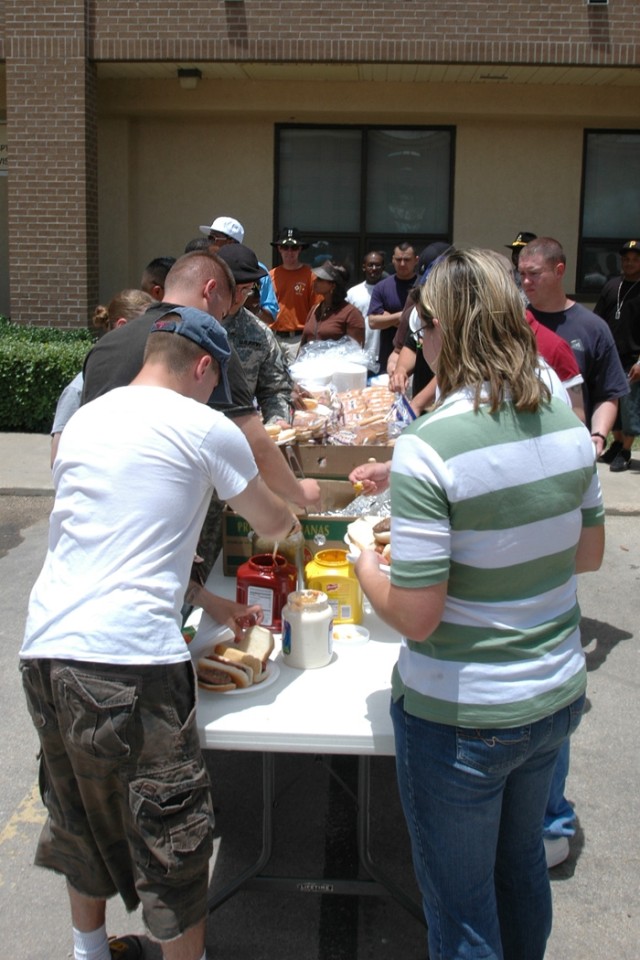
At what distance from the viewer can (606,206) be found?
40.5ft

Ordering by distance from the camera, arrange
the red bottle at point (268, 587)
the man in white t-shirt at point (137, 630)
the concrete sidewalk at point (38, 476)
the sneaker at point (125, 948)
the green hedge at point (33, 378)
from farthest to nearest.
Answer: the green hedge at point (33, 378)
the concrete sidewalk at point (38, 476)
the red bottle at point (268, 587)
the sneaker at point (125, 948)
the man in white t-shirt at point (137, 630)

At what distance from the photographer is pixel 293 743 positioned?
2.31 m

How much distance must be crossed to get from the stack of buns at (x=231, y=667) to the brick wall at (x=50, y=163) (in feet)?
30.8

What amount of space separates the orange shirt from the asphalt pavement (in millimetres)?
4337

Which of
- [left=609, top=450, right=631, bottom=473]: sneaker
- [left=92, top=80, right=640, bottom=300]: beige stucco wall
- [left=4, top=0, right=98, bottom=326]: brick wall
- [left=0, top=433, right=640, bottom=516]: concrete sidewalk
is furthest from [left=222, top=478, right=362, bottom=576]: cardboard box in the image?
[left=92, top=80, right=640, bottom=300]: beige stucco wall

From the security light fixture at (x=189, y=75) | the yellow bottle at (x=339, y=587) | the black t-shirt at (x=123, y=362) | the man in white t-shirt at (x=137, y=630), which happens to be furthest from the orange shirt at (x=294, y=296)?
the man in white t-shirt at (x=137, y=630)

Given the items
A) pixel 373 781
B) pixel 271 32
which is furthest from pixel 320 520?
pixel 271 32

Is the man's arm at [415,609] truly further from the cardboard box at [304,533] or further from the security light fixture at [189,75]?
the security light fixture at [189,75]

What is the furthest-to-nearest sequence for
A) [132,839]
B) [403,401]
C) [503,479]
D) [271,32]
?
1. [271,32]
2. [403,401]
3. [132,839]
4. [503,479]

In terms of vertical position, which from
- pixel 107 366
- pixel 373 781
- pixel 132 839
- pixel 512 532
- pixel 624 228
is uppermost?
pixel 624 228

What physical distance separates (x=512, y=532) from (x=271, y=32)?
10.2m

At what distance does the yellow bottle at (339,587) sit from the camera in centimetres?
291

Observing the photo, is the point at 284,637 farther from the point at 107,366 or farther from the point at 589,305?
the point at 589,305

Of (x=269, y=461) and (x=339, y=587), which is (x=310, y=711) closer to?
(x=339, y=587)
